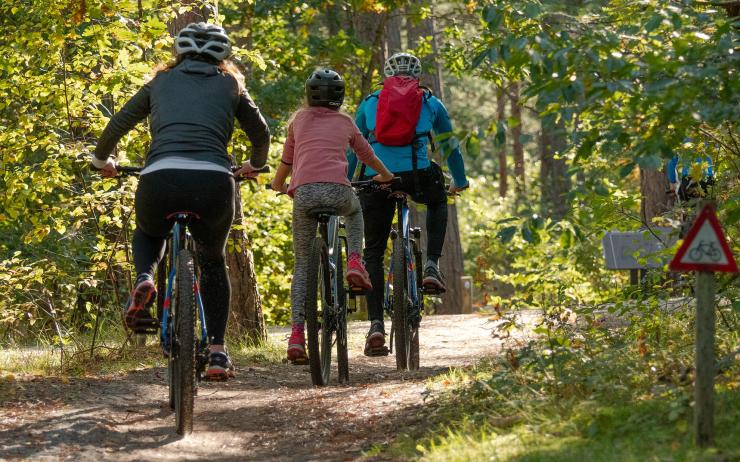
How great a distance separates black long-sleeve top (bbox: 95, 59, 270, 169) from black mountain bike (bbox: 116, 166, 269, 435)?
11.6 inches

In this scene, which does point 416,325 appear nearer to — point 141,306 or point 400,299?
point 400,299

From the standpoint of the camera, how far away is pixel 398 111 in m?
8.12

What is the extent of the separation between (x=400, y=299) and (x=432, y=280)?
0.43 metres

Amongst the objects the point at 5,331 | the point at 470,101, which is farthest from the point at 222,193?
the point at 470,101

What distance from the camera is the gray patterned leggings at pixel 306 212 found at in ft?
23.7

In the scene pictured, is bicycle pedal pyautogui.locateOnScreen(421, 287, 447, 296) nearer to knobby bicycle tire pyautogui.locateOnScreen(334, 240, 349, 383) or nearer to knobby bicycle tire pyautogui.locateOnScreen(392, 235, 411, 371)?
knobby bicycle tire pyautogui.locateOnScreen(392, 235, 411, 371)

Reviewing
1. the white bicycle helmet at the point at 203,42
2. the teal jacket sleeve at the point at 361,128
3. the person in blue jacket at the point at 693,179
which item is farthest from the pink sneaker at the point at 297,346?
the person in blue jacket at the point at 693,179

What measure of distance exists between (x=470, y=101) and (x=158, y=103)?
40.8m

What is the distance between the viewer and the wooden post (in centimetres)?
439

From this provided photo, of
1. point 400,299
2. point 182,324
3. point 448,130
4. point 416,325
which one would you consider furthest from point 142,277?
point 448,130

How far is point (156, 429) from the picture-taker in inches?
240

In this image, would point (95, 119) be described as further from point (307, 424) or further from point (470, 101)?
point (470, 101)

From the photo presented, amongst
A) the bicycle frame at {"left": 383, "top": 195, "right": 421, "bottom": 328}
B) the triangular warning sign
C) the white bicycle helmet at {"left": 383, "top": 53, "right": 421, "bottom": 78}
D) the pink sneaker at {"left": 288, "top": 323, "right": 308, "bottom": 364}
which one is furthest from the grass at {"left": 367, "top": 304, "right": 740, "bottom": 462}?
the white bicycle helmet at {"left": 383, "top": 53, "right": 421, "bottom": 78}

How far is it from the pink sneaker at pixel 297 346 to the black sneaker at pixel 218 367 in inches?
40.1
